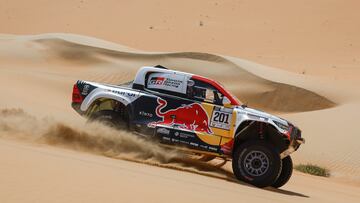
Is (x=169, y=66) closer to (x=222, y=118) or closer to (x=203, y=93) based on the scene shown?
(x=203, y=93)

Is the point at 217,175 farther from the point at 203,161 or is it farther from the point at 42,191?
the point at 42,191

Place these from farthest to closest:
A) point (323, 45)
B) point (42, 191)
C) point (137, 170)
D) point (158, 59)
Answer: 1. point (323, 45)
2. point (158, 59)
3. point (137, 170)
4. point (42, 191)

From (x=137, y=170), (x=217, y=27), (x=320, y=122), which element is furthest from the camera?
(x=217, y=27)

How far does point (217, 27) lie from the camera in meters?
47.6

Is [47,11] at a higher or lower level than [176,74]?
higher

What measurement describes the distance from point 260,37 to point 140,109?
35.4 meters

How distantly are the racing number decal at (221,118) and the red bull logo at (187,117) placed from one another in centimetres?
11

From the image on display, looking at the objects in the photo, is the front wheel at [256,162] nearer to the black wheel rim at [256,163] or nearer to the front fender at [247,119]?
the black wheel rim at [256,163]

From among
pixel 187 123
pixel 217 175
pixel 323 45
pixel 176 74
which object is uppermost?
pixel 323 45

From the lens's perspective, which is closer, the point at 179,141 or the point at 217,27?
the point at 179,141

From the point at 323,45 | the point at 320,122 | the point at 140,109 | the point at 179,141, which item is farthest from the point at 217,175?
the point at 323,45

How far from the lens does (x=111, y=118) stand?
1098cm

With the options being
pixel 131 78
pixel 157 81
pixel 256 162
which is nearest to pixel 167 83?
pixel 157 81

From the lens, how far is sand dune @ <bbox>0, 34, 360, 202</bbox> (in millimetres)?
10820
